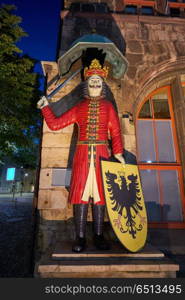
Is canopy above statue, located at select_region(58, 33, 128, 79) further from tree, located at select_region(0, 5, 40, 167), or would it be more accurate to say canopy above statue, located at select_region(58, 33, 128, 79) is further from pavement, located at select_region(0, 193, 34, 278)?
pavement, located at select_region(0, 193, 34, 278)

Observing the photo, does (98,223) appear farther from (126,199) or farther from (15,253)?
(15,253)

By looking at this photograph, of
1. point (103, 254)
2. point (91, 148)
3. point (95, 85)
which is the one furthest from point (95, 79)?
point (103, 254)

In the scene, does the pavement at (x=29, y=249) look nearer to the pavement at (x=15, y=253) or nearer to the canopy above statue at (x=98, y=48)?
the pavement at (x=15, y=253)

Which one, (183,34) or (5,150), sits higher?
(183,34)

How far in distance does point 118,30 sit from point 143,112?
196 centimetres

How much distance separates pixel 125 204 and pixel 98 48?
252 centimetres

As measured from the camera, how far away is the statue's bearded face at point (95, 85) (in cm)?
230

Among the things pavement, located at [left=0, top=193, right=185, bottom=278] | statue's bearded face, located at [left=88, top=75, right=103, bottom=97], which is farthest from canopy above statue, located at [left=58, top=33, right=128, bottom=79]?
pavement, located at [left=0, top=193, right=185, bottom=278]

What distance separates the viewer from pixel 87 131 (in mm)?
2227

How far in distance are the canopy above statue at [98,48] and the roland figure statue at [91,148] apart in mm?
425

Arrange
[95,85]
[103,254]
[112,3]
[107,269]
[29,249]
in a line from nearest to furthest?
1. [107,269]
2. [103,254]
3. [95,85]
4. [29,249]
5. [112,3]

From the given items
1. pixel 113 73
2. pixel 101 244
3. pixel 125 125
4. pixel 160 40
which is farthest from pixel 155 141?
pixel 101 244

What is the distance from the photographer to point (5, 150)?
4.28 metres

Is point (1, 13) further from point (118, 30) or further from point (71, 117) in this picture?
point (71, 117)
